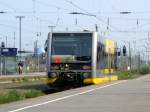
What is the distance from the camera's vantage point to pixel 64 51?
113 ft

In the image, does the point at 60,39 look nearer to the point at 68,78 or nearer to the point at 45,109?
the point at 68,78

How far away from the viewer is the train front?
3441 cm

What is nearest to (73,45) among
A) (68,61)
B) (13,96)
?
(68,61)

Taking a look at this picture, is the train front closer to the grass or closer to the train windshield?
the train windshield

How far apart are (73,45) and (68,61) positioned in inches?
41.6

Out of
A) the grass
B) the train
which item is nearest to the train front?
the train

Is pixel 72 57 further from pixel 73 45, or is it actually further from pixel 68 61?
pixel 73 45

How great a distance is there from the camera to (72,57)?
34.4m

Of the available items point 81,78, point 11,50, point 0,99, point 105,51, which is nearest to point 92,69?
point 81,78

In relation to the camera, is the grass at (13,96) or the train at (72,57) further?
the train at (72,57)

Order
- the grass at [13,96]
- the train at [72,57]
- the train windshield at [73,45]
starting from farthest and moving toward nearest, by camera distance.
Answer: the train windshield at [73,45] → the train at [72,57] → the grass at [13,96]

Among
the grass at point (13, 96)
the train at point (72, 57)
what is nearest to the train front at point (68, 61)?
the train at point (72, 57)

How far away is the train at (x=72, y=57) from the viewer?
34406 mm

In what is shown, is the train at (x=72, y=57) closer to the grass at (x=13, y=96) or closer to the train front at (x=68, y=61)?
the train front at (x=68, y=61)
